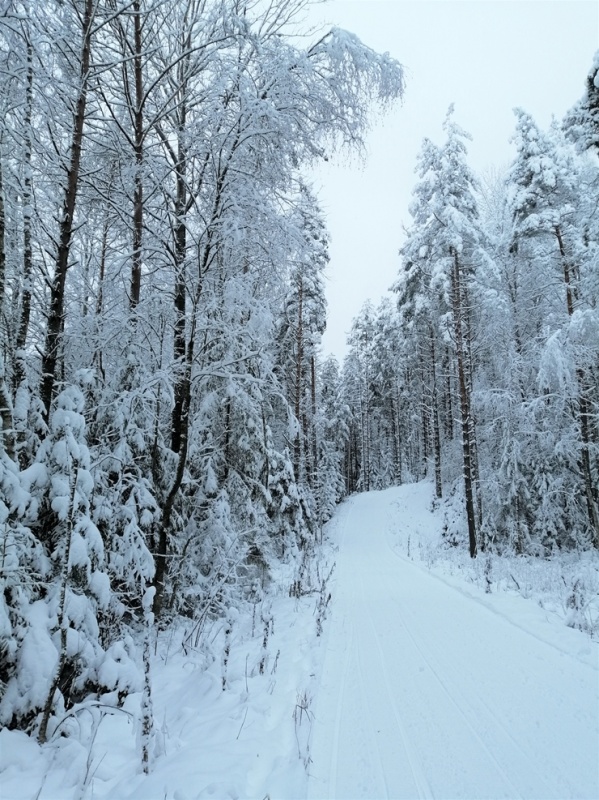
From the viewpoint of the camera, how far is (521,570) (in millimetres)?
10844

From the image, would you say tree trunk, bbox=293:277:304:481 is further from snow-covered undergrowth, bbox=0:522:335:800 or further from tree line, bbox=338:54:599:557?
snow-covered undergrowth, bbox=0:522:335:800

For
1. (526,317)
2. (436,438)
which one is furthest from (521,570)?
(436,438)

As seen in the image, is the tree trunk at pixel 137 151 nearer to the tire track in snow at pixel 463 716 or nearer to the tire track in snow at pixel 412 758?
the tire track in snow at pixel 412 758

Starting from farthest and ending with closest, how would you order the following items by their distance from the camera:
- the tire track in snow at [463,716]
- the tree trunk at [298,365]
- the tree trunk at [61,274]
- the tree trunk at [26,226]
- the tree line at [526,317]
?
the tree trunk at [298,365], the tree line at [526,317], the tree trunk at [61,274], the tree trunk at [26,226], the tire track in snow at [463,716]

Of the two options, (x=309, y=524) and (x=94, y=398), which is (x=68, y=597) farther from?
(x=309, y=524)

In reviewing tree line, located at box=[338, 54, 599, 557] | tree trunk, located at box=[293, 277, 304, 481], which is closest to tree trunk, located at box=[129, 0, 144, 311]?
tree line, located at box=[338, 54, 599, 557]

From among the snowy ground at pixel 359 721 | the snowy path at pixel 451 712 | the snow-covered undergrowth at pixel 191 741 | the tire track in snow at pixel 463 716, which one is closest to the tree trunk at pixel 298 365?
the snowy path at pixel 451 712

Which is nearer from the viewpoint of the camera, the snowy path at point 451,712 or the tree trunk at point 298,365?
the snowy path at point 451,712

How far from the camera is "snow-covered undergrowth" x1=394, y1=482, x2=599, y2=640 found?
666cm

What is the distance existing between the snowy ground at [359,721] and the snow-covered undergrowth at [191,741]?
0.04ft

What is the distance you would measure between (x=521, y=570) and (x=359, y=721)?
29.8 feet

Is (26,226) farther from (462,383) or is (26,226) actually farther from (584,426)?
(584,426)

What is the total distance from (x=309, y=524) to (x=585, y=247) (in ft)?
47.1

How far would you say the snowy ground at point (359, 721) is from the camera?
2809 millimetres
